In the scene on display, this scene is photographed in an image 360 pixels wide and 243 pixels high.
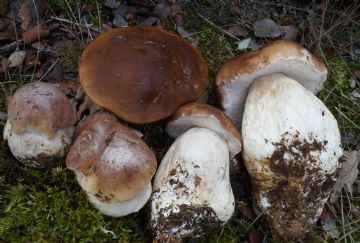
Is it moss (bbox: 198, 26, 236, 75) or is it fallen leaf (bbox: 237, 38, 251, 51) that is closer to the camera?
moss (bbox: 198, 26, 236, 75)

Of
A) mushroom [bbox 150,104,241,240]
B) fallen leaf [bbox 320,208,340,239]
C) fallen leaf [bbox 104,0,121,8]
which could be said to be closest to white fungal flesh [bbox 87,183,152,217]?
mushroom [bbox 150,104,241,240]

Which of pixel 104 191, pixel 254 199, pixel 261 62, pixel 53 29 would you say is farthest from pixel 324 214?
pixel 53 29

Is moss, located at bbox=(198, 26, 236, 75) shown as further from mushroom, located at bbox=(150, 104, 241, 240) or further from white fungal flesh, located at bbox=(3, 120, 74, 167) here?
white fungal flesh, located at bbox=(3, 120, 74, 167)

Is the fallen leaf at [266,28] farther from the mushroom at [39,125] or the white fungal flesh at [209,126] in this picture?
the mushroom at [39,125]

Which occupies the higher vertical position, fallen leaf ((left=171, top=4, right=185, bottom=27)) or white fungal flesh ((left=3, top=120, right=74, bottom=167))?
fallen leaf ((left=171, top=4, right=185, bottom=27))

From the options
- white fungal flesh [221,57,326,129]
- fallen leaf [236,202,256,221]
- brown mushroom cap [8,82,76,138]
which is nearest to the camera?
brown mushroom cap [8,82,76,138]

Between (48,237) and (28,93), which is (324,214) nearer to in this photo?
(48,237)

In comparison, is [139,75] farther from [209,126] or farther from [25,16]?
[25,16]
